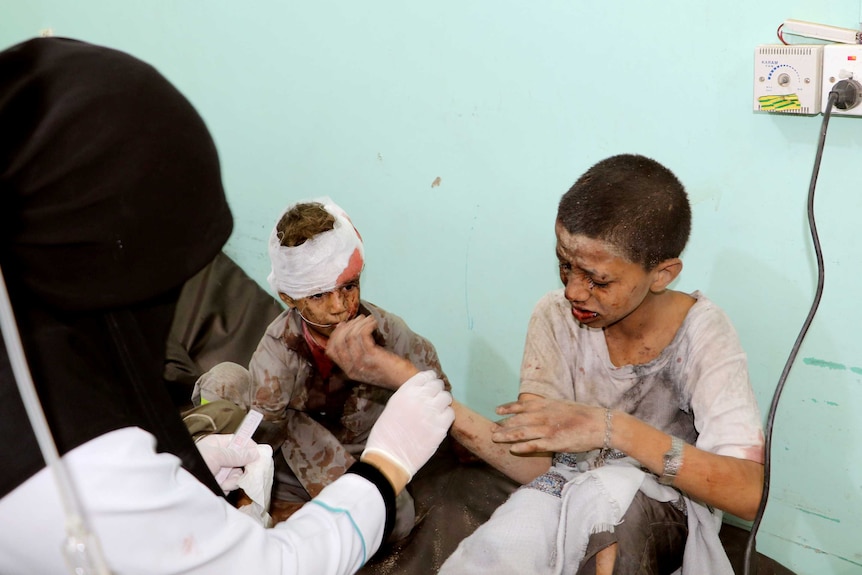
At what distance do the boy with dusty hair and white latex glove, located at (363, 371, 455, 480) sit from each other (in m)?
0.13

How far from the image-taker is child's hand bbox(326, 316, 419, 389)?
1.80 metres

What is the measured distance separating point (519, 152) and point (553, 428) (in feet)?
2.83

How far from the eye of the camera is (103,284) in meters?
1.12

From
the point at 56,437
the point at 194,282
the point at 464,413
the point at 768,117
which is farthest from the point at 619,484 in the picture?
the point at 194,282

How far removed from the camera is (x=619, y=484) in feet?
5.32

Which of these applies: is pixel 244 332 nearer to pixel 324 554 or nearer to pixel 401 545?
pixel 401 545

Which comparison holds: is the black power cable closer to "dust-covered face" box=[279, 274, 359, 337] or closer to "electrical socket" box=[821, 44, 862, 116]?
"electrical socket" box=[821, 44, 862, 116]

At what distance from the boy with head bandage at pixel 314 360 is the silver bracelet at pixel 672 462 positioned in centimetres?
68

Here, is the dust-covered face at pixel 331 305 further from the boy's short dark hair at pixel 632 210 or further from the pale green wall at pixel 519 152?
the boy's short dark hair at pixel 632 210

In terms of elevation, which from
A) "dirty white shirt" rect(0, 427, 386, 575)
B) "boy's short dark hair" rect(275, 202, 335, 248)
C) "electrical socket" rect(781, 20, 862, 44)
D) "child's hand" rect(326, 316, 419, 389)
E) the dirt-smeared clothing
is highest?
"electrical socket" rect(781, 20, 862, 44)

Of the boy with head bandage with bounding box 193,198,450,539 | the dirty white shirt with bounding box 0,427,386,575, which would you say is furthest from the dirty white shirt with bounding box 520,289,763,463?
the dirty white shirt with bounding box 0,427,386,575

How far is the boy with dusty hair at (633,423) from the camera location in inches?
61.6

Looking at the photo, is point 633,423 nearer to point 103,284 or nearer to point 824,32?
point 824,32

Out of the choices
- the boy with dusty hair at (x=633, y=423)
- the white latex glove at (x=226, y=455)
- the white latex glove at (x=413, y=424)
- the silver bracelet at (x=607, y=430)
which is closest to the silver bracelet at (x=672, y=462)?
the boy with dusty hair at (x=633, y=423)
